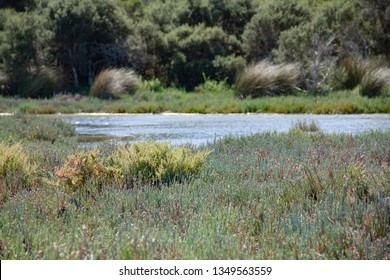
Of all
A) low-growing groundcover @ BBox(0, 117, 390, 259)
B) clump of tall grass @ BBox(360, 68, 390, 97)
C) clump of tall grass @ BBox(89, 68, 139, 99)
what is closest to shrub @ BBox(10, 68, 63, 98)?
clump of tall grass @ BBox(89, 68, 139, 99)

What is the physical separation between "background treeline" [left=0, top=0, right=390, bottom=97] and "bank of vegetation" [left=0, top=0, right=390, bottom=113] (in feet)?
0.16

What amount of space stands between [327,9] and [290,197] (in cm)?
2918

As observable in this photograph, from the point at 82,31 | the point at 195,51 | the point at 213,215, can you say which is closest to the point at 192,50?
the point at 195,51

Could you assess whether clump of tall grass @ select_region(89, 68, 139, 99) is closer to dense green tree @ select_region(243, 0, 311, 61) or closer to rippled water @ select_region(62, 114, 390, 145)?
rippled water @ select_region(62, 114, 390, 145)

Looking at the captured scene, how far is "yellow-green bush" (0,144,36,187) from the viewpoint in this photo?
8.93 metres

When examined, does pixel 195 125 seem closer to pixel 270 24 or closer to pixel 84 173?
pixel 84 173

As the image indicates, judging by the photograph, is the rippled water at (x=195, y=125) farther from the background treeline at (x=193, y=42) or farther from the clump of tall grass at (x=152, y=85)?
the clump of tall grass at (x=152, y=85)

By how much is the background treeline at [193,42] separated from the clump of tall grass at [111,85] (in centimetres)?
241

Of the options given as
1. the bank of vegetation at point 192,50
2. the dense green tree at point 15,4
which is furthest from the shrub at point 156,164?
the dense green tree at point 15,4

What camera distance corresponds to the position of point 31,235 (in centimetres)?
598

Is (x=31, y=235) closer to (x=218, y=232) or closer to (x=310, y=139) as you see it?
(x=218, y=232)

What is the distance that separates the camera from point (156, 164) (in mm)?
9141

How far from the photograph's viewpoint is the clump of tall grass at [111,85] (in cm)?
3123

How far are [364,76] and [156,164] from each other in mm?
20638
